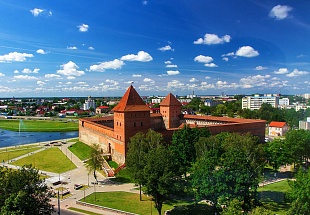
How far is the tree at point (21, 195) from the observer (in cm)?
1385

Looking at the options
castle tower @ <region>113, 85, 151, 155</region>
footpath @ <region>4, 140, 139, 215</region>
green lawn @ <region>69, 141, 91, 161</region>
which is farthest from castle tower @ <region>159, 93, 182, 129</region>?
footpath @ <region>4, 140, 139, 215</region>

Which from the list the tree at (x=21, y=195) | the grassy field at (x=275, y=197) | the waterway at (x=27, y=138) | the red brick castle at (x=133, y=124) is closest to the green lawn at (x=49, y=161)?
the red brick castle at (x=133, y=124)

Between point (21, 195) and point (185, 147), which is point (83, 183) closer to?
A: point (185, 147)

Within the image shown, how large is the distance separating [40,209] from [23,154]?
113ft

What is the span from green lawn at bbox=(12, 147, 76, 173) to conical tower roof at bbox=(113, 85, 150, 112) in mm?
11121

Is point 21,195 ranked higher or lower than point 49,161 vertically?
higher

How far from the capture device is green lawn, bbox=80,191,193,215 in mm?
21888

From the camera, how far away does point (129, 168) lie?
24656mm

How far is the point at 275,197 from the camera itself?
2359 cm

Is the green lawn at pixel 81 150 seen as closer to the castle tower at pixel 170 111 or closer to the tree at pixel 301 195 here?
the castle tower at pixel 170 111

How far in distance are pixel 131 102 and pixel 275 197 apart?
21.6 metres

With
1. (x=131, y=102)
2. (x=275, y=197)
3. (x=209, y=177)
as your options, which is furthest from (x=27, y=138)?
(x=275, y=197)

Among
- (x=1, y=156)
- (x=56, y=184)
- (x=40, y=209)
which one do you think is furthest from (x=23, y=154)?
(x=40, y=209)

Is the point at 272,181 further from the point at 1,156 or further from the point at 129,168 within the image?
the point at 1,156
